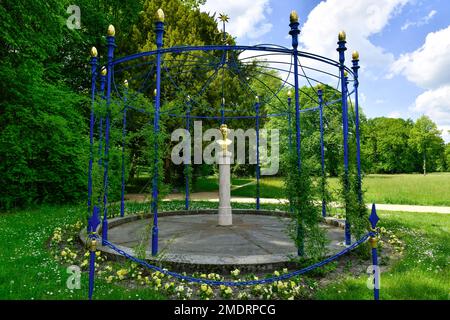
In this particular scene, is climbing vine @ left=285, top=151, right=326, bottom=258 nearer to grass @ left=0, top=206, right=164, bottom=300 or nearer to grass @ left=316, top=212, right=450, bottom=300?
grass @ left=316, top=212, right=450, bottom=300

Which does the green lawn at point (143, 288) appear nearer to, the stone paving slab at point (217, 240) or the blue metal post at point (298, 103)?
the blue metal post at point (298, 103)

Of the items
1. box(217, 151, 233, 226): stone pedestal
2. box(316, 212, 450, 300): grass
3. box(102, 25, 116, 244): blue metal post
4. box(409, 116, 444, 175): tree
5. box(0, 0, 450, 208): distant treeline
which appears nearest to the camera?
box(316, 212, 450, 300): grass

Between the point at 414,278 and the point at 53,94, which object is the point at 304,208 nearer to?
the point at 414,278

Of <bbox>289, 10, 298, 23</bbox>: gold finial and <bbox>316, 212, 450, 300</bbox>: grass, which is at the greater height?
<bbox>289, 10, 298, 23</bbox>: gold finial

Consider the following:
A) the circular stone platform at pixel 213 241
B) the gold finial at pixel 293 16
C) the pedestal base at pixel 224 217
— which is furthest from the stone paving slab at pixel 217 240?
the gold finial at pixel 293 16

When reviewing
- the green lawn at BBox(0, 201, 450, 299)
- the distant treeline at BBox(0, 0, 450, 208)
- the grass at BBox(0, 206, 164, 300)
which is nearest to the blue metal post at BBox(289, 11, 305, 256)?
the green lawn at BBox(0, 201, 450, 299)

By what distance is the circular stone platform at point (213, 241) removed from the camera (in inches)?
221

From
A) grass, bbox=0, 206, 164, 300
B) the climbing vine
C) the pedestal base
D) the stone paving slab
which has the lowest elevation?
grass, bbox=0, 206, 164, 300

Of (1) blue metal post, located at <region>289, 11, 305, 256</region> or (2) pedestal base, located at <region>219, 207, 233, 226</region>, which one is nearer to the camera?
(1) blue metal post, located at <region>289, 11, 305, 256</region>

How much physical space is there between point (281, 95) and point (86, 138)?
3046cm

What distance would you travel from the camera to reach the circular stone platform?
5625 millimetres

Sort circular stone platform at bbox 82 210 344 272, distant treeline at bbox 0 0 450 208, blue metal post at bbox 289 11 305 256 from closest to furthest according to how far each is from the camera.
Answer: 1. circular stone platform at bbox 82 210 344 272
2. blue metal post at bbox 289 11 305 256
3. distant treeline at bbox 0 0 450 208
